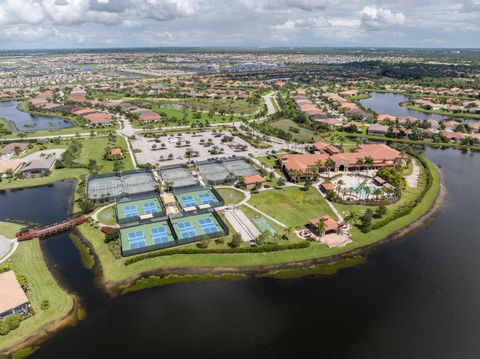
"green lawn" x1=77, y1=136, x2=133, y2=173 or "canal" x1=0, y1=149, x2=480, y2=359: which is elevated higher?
"green lawn" x1=77, y1=136, x2=133, y2=173

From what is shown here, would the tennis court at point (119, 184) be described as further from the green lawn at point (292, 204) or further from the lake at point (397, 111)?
the lake at point (397, 111)

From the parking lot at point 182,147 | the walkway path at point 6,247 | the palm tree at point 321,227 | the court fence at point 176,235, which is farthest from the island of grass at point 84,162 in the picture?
the palm tree at point 321,227

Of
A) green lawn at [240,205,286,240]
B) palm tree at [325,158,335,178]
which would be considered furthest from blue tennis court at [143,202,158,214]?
palm tree at [325,158,335,178]

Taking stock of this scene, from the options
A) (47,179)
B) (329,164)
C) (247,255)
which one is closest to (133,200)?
(247,255)

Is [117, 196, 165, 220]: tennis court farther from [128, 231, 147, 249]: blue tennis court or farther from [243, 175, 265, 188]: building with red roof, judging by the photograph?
[243, 175, 265, 188]: building with red roof

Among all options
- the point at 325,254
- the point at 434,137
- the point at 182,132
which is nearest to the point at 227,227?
the point at 325,254
